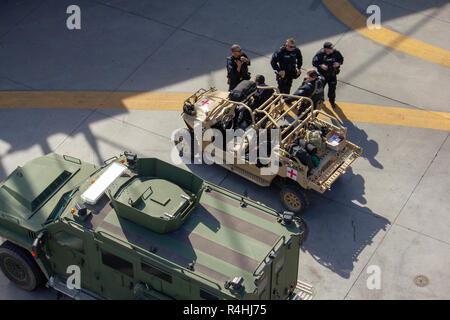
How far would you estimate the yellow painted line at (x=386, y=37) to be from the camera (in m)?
16.5

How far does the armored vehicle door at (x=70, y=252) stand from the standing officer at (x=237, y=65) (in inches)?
227

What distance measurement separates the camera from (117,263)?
33.3 ft

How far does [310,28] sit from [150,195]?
28.9 feet

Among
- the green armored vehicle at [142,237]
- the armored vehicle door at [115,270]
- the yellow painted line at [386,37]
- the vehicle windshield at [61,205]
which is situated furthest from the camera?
the yellow painted line at [386,37]

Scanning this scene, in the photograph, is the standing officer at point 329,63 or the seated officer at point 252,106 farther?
the standing officer at point 329,63

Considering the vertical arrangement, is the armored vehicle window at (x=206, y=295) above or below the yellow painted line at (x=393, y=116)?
above

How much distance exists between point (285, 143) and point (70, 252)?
4.57m

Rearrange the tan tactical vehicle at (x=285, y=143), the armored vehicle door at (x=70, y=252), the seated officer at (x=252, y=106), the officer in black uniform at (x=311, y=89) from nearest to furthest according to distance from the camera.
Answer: the armored vehicle door at (x=70, y=252) → the tan tactical vehicle at (x=285, y=143) → the seated officer at (x=252, y=106) → the officer in black uniform at (x=311, y=89)

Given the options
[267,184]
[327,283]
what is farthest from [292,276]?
[267,184]

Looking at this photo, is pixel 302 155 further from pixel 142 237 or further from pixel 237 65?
pixel 142 237

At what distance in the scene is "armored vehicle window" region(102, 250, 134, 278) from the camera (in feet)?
32.9

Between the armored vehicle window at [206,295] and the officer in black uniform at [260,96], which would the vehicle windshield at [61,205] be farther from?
the officer in black uniform at [260,96]

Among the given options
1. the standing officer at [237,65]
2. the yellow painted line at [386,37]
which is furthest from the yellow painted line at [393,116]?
the standing officer at [237,65]
